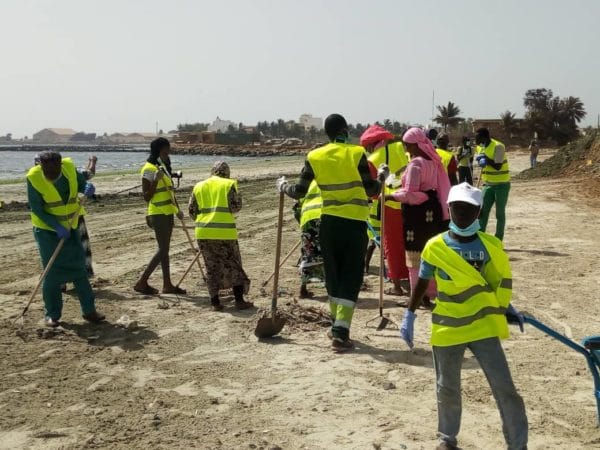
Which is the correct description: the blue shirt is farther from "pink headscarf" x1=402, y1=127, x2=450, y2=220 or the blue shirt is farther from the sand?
"pink headscarf" x1=402, y1=127, x2=450, y2=220

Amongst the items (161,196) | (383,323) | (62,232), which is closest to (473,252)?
(383,323)

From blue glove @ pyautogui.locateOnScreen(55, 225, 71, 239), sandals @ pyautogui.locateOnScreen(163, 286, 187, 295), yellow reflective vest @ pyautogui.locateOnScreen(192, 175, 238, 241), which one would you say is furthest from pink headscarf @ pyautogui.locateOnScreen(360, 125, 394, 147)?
blue glove @ pyautogui.locateOnScreen(55, 225, 71, 239)

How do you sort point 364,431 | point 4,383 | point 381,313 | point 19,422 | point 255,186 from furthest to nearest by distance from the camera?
1. point 255,186
2. point 381,313
3. point 4,383
4. point 19,422
5. point 364,431

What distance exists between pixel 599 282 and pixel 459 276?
551cm

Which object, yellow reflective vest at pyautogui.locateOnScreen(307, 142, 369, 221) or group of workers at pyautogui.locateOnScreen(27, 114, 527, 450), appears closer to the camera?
group of workers at pyautogui.locateOnScreen(27, 114, 527, 450)

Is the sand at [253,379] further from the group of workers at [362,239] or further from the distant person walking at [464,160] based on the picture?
the distant person walking at [464,160]

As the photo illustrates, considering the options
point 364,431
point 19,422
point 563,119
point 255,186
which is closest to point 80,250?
point 19,422

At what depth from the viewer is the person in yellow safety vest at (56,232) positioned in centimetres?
706

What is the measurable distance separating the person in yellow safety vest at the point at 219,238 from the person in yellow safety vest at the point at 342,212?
159 centimetres

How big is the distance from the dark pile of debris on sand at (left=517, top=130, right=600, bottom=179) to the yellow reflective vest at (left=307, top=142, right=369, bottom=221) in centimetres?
2085

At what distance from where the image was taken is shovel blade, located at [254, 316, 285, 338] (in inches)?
261

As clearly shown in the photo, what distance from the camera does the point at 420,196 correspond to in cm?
714

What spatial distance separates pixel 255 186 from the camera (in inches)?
1129

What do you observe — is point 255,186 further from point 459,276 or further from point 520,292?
point 459,276
